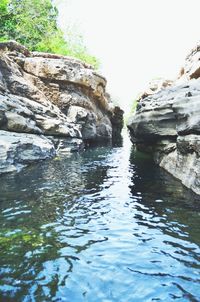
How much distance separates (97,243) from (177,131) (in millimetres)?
10066

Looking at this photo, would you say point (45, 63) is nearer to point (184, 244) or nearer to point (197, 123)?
point (197, 123)

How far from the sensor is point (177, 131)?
15.7 metres

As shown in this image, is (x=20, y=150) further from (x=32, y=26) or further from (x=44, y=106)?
(x=32, y=26)

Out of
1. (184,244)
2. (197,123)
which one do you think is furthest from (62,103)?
(184,244)

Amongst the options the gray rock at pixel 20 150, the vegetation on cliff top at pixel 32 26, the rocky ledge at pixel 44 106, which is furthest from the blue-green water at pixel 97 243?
the vegetation on cliff top at pixel 32 26

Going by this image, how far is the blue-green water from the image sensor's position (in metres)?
5.27

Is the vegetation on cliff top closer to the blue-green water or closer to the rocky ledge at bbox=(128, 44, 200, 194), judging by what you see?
the rocky ledge at bbox=(128, 44, 200, 194)

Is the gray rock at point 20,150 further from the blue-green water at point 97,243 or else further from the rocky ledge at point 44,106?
the blue-green water at point 97,243

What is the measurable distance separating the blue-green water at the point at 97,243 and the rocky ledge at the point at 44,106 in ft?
19.2

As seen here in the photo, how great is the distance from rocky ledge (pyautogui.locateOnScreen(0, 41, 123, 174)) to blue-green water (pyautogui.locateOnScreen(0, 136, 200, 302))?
5.86 meters

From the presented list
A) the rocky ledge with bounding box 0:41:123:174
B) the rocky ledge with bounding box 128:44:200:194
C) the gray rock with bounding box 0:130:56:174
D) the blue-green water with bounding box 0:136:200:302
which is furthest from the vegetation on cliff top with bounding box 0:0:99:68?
the blue-green water with bounding box 0:136:200:302

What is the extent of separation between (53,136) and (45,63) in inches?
458

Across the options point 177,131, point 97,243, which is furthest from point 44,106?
point 97,243

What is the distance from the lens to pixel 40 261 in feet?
20.2
